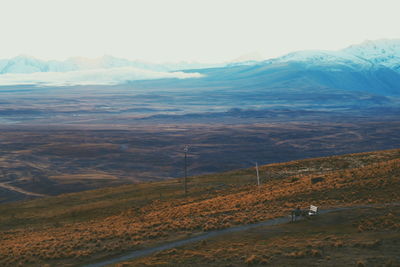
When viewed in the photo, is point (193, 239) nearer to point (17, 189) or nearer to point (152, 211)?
point (152, 211)

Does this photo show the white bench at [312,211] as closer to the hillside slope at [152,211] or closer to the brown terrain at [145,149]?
the hillside slope at [152,211]

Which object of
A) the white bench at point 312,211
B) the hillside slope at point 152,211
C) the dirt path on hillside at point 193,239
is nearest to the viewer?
the dirt path on hillside at point 193,239

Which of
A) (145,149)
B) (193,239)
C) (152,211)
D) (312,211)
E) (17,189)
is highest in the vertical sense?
(312,211)

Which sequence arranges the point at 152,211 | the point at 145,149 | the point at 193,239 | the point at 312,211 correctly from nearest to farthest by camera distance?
the point at 193,239, the point at 312,211, the point at 152,211, the point at 145,149

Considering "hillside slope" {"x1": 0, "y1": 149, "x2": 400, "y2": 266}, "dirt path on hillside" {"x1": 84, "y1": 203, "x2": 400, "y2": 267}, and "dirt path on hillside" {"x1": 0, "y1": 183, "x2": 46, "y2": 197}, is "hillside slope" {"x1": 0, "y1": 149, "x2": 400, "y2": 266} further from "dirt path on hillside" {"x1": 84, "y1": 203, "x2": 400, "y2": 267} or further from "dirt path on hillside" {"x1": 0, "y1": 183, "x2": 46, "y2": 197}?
"dirt path on hillside" {"x1": 0, "y1": 183, "x2": 46, "y2": 197}

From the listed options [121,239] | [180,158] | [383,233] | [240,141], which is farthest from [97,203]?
[240,141]

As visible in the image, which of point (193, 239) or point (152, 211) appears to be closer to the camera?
point (193, 239)

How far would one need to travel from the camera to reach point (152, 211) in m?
42.4

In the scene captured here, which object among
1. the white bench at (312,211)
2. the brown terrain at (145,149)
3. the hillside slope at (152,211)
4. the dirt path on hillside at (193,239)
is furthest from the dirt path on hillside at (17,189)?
the white bench at (312,211)

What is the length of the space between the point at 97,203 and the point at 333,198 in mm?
27517

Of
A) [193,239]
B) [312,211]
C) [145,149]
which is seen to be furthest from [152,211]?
[145,149]

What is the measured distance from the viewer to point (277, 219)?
2995 centimetres

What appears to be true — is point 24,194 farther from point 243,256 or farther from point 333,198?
point 243,256

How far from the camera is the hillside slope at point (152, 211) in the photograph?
1084 inches
